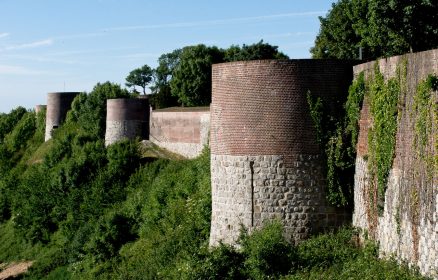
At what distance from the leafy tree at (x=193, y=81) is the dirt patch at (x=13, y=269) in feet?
81.8

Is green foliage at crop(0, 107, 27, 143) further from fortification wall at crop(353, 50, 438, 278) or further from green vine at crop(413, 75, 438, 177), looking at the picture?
green vine at crop(413, 75, 438, 177)

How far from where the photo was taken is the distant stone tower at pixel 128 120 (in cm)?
4366

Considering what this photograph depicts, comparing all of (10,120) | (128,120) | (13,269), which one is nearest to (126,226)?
(13,269)

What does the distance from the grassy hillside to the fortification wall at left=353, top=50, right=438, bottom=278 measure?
48 centimetres

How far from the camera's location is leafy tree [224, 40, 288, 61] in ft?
194

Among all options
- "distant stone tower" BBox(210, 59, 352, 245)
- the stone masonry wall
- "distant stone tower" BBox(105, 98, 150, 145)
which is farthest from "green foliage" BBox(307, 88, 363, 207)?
"distant stone tower" BBox(105, 98, 150, 145)

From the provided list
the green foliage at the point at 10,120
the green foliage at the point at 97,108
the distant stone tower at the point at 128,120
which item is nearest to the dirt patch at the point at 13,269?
the distant stone tower at the point at 128,120

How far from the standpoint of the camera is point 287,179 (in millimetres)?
17500

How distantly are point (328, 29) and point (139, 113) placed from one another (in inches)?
542

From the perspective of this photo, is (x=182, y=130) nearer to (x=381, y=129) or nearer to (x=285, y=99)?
(x=285, y=99)

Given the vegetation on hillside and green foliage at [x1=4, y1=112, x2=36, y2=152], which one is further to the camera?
green foliage at [x1=4, y1=112, x2=36, y2=152]

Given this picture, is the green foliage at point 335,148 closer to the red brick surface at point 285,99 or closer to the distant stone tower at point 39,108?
the red brick surface at point 285,99

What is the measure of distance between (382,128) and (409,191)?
1.97 m

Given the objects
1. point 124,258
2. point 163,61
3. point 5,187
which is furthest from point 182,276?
point 163,61
